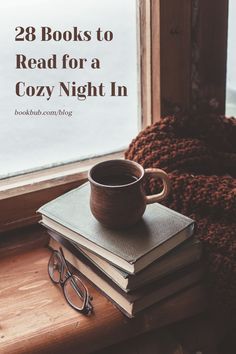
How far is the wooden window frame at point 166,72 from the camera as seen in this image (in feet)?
3.75

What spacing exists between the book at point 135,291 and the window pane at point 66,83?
23 centimetres

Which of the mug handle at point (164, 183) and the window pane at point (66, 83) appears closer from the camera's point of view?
the mug handle at point (164, 183)

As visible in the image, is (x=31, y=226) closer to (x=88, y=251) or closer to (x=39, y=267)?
(x=39, y=267)

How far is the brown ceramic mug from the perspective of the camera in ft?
3.12

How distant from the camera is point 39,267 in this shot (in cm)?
112

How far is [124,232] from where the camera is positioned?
0.98 m

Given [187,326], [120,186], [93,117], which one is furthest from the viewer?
[93,117]

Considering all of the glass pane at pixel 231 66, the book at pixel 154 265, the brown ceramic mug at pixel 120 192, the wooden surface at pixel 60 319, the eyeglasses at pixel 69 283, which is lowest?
the wooden surface at pixel 60 319

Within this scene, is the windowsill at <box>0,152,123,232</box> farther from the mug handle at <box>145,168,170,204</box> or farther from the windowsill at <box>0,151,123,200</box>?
the mug handle at <box>145,168,170,204</box>

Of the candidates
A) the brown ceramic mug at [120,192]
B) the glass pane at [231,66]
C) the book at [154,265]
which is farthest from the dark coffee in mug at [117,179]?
the glass pane at [231,66]

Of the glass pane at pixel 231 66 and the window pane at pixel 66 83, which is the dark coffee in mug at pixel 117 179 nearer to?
the window pane at pixel 66 83

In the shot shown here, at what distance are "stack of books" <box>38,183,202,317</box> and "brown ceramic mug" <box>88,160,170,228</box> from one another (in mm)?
26

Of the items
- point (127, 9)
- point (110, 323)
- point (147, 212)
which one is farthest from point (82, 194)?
point (127, 9)

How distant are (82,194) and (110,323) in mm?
237
